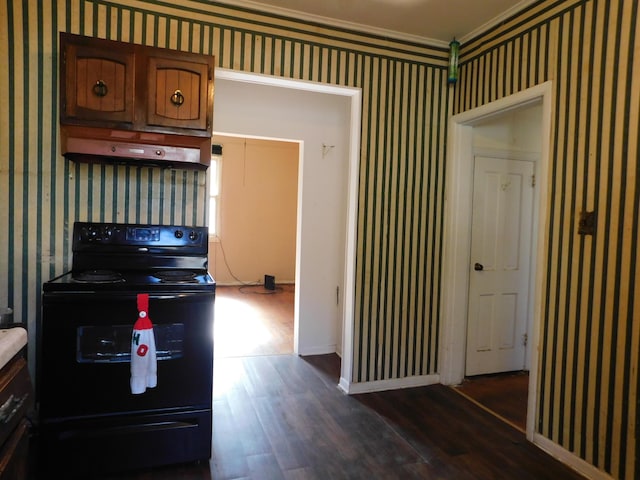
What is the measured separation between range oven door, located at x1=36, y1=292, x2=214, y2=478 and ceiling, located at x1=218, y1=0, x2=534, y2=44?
185 cm

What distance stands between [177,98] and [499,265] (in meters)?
2.64

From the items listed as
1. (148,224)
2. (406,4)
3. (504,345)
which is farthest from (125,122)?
(504,345)

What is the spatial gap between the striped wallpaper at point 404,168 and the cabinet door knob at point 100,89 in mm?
391

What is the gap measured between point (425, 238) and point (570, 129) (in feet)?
3.91

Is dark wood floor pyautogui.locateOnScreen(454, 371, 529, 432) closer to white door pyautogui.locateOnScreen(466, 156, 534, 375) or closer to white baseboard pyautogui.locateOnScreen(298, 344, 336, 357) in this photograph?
white door pyautogui.locateOnScreen(466, 156, 534, 375)

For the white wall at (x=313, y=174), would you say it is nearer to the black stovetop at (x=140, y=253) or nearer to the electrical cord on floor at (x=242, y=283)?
the black stovetop at (x=140, y=253)

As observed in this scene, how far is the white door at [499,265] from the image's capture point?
3.26 metres

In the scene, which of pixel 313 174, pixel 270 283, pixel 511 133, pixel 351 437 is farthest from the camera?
pixel 270 283

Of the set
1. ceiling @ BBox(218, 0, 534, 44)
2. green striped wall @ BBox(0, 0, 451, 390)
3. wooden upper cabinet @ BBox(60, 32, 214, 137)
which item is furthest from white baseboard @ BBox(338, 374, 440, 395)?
ceiling @ BBox(218, 0, 534, 44)

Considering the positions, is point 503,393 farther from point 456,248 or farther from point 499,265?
point 456,248

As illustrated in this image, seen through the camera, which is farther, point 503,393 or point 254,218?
point 254,218

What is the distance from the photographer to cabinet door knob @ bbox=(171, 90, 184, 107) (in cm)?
219

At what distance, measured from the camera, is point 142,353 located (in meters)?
1.86

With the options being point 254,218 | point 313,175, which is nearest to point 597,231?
point 313,175
